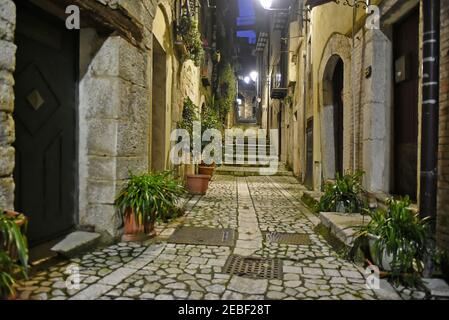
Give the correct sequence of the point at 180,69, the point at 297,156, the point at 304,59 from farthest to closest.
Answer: the point at 297,156 < the point at 304,59 < the point at 180,69

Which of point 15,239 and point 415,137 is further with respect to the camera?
point 415,137

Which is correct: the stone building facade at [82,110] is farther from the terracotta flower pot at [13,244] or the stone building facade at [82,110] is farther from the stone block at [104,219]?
the terracotta flower pot at [13,244]

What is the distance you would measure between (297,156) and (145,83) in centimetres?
861

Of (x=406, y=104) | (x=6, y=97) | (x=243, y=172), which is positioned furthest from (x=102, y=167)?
(x=243, y=172)

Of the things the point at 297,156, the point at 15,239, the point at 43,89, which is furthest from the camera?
the point at 297,156

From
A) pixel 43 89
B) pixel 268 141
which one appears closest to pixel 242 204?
pixel 43 89

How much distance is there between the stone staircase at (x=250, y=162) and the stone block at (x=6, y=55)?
11.0 meters

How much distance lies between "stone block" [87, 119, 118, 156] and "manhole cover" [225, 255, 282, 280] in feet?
6.38

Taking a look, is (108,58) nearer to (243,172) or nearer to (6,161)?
(6,161)

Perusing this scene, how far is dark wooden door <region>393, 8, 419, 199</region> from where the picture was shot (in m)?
4.64

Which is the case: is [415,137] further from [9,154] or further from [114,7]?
[9,154]

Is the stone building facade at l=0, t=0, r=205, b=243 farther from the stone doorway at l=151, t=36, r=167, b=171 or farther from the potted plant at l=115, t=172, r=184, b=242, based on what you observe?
the stone doorway at l=151, t=36, r=167, b=171

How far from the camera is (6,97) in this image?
2.65 m

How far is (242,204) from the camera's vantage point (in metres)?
7.07
